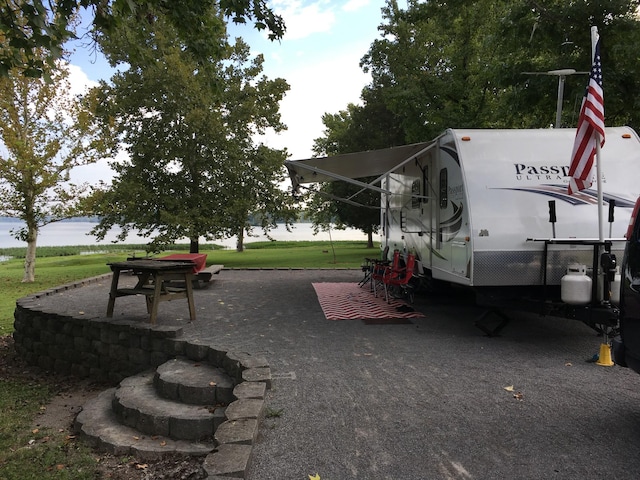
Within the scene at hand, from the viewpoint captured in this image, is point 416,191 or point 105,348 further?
point 416,191

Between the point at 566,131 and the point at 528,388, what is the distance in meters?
3.60

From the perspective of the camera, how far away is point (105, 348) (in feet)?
21.6

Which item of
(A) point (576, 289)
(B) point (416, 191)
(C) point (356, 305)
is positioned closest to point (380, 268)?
(C) point (356, 305)

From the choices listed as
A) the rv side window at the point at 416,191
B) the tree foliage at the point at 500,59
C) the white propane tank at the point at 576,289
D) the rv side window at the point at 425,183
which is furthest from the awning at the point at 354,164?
the tree foliage at the point at 500,59

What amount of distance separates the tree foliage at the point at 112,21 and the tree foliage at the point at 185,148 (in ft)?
35.3

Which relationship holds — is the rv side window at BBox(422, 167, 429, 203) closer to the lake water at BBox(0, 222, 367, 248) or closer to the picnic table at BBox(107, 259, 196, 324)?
the picnic table at BBox(107, 259, 196, 324)

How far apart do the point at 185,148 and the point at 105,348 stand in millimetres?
13319

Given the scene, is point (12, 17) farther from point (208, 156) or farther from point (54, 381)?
point (208, 156)

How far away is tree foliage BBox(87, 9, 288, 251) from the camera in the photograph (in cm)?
1773

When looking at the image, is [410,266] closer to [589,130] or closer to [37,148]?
[589,130]

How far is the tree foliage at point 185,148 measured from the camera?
17.7m

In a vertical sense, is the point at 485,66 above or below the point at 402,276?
above

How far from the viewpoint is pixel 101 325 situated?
663cm

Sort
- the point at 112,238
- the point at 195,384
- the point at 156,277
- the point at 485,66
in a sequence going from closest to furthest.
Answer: the point at 195,384 < the point at 156,277 < the point at 485,66 < the point at 112,238
